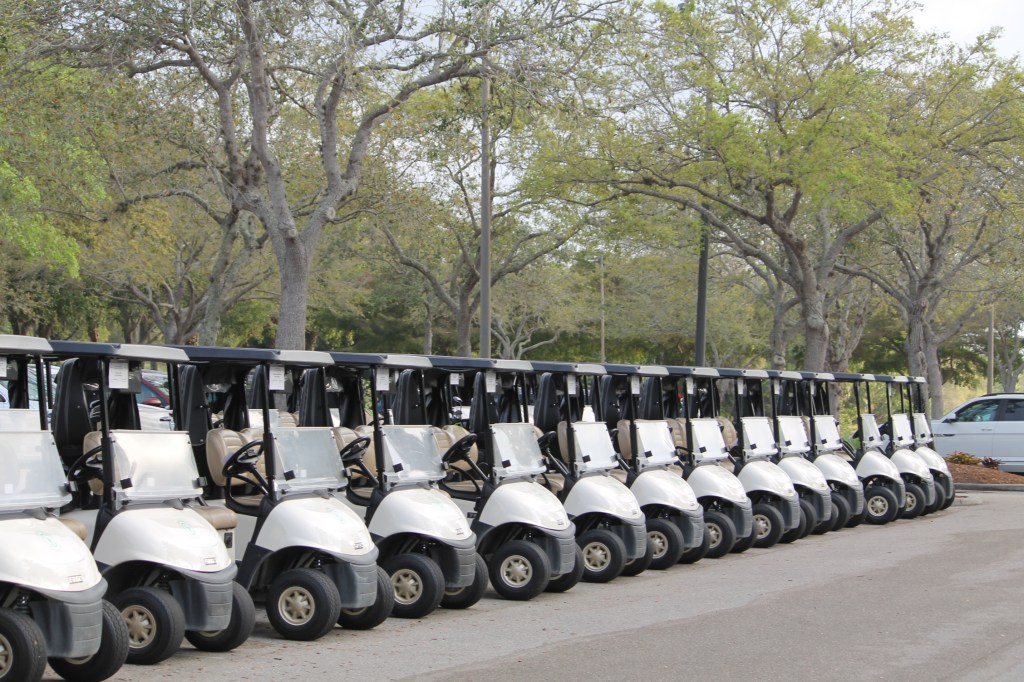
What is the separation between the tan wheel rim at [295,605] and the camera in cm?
831

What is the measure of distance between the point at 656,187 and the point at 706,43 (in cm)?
282

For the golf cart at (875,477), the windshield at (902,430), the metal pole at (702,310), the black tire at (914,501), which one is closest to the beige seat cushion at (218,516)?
the golf cart at (875,477)

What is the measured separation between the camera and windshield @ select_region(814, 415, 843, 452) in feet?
53.2

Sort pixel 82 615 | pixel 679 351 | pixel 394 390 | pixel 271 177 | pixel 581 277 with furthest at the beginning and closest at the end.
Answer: pixel 679 351
pixel 581 277
pixel 271 177
pixel 394 390
pixel 82 615

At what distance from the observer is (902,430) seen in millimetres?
18281

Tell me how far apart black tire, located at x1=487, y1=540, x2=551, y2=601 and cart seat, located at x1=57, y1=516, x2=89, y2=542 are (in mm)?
3488

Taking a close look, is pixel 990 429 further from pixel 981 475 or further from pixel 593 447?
pixel 593 447

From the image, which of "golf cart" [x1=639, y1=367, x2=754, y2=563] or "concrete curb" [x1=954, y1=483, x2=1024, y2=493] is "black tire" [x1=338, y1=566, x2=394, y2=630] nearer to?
"golf cart" [x1=639, y1=367, x2=754, y2=563]

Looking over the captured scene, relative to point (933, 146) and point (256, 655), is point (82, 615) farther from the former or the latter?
point (933, 146)

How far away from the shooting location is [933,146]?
2148 cm

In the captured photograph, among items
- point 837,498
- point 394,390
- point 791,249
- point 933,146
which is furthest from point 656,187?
point 394,390

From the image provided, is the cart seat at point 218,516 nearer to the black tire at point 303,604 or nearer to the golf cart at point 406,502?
the black tire at point 303,604

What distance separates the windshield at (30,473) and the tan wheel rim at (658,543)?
6285 millimetres

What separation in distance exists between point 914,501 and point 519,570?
9.23m
